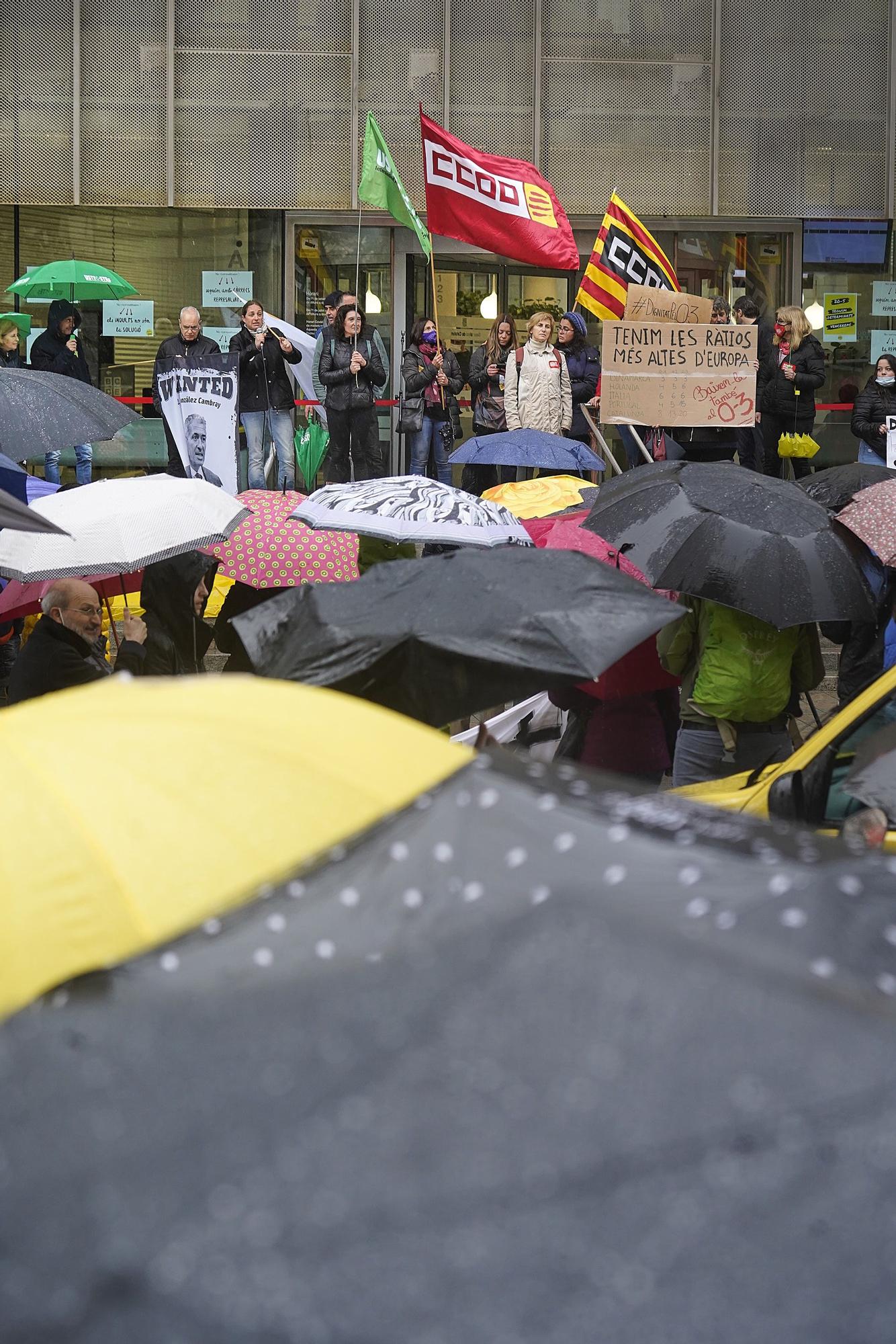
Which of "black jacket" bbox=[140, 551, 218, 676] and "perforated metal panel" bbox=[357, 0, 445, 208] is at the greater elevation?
"perforated metal panel" bbox=[357, 0, 445, 208]

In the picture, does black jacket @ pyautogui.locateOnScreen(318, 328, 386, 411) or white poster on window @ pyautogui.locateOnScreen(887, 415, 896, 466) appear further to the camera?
black jacket @ pyautogui.locateOnScreen(318, 328, 386, 411)

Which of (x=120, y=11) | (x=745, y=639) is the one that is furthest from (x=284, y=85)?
(x=745, y=639)

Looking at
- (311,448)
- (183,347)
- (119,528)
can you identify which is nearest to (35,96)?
(183,347)

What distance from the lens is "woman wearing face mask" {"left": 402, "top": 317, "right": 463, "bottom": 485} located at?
15.0 m

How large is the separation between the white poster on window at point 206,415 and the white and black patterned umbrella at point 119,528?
19.9 ft

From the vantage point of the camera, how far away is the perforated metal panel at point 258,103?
17.7 metres

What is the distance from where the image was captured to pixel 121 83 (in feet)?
58.0

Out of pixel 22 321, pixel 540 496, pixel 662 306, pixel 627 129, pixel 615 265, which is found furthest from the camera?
pixel 627 129

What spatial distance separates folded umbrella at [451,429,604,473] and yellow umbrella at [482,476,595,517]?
142 centimetres

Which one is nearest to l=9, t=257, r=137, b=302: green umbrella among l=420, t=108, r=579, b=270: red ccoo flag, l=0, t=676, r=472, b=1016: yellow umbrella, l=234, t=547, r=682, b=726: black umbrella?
l=420, t=108, r=579, b=270: red ccoo flag

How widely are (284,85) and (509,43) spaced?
2.46 metres

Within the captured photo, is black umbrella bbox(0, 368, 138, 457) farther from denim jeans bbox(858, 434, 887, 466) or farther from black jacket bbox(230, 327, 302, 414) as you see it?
denim jeans bbox(858, 434, 887, 466)

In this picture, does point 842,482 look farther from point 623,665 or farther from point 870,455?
point 870,455

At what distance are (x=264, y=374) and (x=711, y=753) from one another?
8.68 metres
